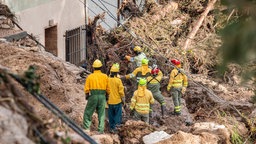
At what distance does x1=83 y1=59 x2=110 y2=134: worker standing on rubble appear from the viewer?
1018 centimetres

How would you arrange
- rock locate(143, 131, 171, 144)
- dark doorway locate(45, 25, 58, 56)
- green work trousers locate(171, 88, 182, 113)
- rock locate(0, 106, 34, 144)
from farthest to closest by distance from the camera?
dark doorway locate(45, 25, 58, 56) < green work trousers locate(171, 88, 182, 113) < rock locate(143, 131, 171, 144) < rock locate(0, 106, 34, 144)

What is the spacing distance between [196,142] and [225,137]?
1081mm

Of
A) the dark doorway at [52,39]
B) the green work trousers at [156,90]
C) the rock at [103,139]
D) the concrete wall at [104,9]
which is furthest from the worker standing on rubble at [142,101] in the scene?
the concrete wall at [104,9]

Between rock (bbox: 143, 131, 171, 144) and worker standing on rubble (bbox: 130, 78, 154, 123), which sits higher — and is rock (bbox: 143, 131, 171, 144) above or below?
below

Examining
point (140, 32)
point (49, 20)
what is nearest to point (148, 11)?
point (140, 32)

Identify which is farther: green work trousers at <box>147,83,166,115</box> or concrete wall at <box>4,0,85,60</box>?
concrete wall at <box>4,0,85,60</box>

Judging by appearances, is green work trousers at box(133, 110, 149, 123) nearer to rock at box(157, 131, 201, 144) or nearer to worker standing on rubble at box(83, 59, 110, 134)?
worker standing on rubble at box(83, 59, 110, 134)

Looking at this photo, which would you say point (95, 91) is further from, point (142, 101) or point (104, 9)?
point (104, 9)

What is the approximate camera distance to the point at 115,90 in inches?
432

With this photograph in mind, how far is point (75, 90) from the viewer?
12.1 m

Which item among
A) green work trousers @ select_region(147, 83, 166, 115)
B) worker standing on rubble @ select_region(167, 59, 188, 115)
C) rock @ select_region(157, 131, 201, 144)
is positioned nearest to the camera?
rock @ select_region(157, 131, 201, 144)

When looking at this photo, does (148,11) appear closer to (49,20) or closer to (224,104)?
(49,20)

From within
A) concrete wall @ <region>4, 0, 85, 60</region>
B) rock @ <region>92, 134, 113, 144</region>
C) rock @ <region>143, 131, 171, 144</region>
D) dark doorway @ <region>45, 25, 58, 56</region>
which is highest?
concrete wall @ <region>4, 0, 85, 60</region>

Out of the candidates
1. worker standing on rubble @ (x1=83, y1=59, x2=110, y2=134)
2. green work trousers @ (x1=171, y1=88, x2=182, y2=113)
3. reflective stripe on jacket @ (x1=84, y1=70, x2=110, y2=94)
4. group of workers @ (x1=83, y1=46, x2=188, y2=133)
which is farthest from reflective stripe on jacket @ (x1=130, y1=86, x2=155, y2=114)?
green work trousers @ (x1=171, y1=88, x2=182, y2=113)
